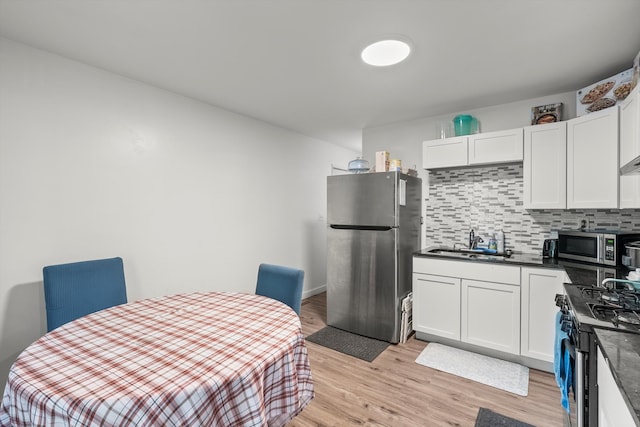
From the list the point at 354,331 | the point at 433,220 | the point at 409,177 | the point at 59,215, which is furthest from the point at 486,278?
the point at 59,215

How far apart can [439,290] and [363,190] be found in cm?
120

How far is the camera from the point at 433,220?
3418mm

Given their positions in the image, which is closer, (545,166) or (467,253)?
(545,166)

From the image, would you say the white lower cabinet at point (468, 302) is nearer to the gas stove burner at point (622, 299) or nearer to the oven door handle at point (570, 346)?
the gas stove burner at point (622, 299)

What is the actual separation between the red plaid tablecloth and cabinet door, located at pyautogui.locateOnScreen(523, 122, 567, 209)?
7.70ft

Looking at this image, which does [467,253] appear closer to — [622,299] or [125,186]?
[622,299]

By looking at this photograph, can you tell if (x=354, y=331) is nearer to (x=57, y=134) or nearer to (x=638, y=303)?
(x=638, y=303)

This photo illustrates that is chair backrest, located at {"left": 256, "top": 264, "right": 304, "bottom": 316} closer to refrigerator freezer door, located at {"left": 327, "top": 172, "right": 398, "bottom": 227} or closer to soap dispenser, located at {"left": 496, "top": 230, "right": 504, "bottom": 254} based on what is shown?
refrigerator freezer door, located at {"left": 327, "top": 172, "right": 398, "bottom": 227}

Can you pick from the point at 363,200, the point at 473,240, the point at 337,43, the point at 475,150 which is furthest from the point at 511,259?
the point at 337,43

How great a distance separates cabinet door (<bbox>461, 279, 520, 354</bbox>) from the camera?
247 centimetres

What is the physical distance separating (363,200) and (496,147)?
1315 millimetres

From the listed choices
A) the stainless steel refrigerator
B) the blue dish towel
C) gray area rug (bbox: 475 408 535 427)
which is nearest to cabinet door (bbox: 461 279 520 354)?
the stainless steel refrigerator

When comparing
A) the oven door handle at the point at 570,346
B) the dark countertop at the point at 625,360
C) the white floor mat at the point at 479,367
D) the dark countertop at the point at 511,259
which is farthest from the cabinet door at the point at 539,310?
the dark countertop at the point at 625,360

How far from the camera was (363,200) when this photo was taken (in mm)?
3102
